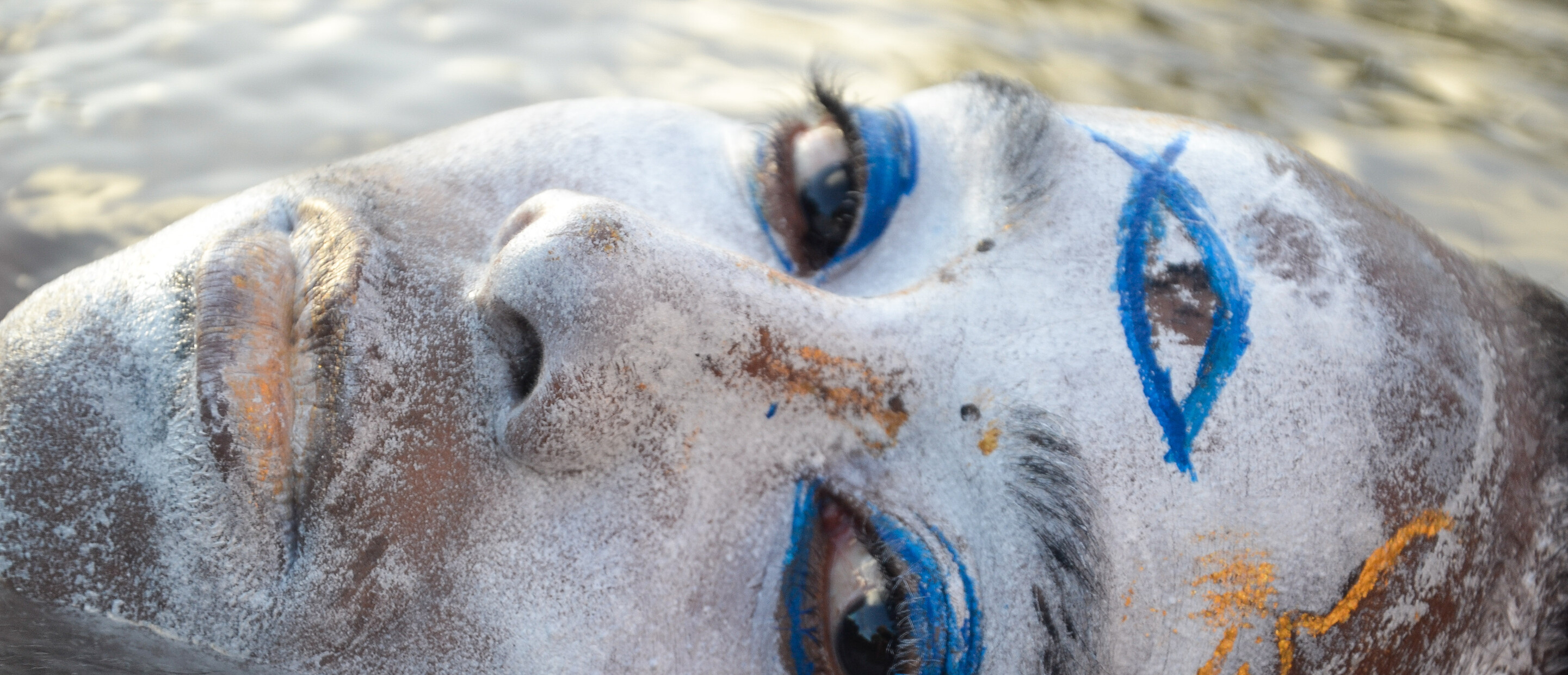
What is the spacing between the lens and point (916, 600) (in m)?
1.22

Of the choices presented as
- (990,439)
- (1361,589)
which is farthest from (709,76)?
(1361,589)

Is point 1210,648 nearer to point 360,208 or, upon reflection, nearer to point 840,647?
point 840,647

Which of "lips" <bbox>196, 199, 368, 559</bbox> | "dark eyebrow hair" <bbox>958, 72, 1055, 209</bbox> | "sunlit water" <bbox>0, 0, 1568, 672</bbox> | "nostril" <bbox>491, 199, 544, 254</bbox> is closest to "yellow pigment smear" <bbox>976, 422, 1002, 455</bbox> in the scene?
"dark eyebrow hair" <bbox>958, 72, 1055, 209</bbox>

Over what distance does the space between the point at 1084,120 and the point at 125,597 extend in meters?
1.57

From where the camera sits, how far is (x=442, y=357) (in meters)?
1.25

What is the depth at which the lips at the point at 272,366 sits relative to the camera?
1177mm

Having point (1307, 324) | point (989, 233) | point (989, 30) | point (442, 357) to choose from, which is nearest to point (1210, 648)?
point (1307, 324)

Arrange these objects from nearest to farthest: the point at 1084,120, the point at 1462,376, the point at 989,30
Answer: the point at 1462,376
the point at 1084,120
the point at 989,30

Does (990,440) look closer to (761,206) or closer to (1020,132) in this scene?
(1020,132)

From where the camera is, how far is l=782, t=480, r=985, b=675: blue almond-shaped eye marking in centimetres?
122

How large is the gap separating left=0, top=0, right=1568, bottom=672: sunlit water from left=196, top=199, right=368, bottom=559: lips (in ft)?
5.60

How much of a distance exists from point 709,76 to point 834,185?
2289 mm

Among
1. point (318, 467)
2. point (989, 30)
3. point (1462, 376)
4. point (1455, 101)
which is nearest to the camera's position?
point (318, 467)

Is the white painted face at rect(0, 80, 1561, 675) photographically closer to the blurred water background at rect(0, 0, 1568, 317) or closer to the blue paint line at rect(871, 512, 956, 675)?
the blue paint line at rect(871, 512, 956, 675)
